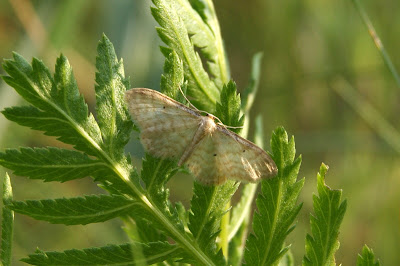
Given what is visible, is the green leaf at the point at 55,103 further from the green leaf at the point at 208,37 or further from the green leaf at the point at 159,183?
the green leaf at the point at 208,37

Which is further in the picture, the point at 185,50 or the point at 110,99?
the point at 185,50

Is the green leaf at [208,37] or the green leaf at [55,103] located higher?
the green leaf at [208,37]

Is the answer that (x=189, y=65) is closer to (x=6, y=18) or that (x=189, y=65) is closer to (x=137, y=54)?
(x=137, y=54)

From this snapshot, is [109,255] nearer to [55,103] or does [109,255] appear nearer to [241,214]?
[55,103]

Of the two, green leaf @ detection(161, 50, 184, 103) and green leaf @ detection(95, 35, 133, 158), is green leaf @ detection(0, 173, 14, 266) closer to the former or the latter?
green leaf @ detection(95, 35, 133, 158)

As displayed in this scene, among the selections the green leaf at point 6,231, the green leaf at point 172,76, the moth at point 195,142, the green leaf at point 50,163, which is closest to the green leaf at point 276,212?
the moth at point 195,142

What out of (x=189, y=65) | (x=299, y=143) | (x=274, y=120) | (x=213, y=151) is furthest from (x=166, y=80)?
(x=274, y=120)

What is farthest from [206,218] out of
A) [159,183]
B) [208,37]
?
[208,37]
